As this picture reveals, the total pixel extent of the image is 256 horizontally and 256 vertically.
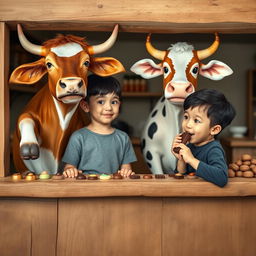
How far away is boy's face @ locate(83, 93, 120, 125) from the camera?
137 centimetres

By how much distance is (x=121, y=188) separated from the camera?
41.9 inches

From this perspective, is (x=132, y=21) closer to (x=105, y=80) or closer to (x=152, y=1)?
(x=152, y=1)

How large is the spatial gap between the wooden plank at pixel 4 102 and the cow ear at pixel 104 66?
337 mm

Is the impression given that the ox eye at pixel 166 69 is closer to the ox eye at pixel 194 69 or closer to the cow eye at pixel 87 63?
the ox eye at pixel 194 69

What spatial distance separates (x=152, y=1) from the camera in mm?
1160

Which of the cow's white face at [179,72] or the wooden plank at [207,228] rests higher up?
the cow's white face at [179,72]

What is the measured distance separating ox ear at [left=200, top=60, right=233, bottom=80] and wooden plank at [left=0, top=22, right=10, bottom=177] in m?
0.81

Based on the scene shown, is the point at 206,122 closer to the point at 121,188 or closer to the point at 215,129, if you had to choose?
the point at 215,129

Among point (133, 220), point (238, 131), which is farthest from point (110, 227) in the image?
point (238, 131)

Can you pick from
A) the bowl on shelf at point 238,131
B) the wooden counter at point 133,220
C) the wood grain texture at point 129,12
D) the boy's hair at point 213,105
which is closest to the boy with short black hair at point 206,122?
the boy's hair at point 213,105

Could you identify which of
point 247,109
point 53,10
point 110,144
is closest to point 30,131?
point 110,144

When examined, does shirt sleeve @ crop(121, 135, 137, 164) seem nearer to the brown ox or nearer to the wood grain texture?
the brown ox

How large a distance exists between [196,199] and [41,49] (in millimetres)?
765

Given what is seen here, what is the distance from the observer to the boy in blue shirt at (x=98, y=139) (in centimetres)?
137
